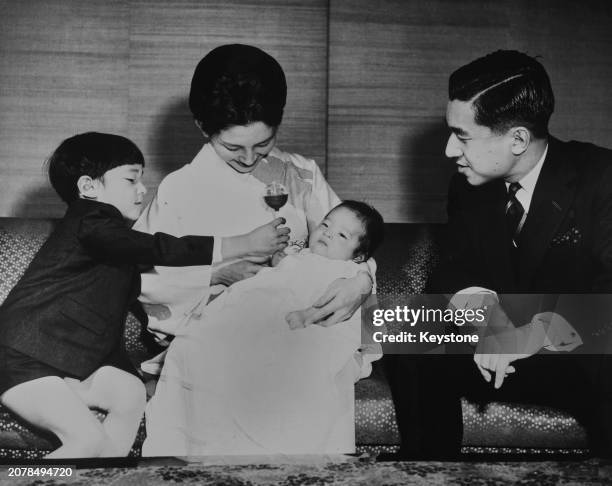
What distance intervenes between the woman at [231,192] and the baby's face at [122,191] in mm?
46

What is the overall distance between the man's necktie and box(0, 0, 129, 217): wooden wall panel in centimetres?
A: 128

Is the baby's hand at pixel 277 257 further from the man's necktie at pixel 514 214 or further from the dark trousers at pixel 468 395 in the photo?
the man's necktie at pixel 514 214

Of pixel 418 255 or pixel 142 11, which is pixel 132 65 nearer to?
pixel 142 11

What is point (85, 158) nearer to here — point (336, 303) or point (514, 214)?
point (336, 303)

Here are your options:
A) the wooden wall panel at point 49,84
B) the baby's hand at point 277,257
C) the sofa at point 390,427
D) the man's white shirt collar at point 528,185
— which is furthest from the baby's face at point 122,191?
the man's white shirt collar at point 528,185

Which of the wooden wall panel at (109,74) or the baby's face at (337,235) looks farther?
the wooden wall panel at (109,74)

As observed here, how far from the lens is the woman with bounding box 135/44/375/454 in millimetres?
1968

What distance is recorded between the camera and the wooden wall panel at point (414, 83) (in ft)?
7.27

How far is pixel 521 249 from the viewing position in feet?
6.66

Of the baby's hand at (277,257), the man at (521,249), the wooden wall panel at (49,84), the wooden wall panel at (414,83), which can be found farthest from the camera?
the wooden wall panel at (414,83)

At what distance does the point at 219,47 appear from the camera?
210cm

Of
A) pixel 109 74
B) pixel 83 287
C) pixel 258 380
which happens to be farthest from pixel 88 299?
pixel 109 74

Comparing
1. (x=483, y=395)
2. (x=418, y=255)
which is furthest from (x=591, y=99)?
(x=483, y=395)

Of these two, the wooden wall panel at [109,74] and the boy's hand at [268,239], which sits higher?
the wooden wall panel at [109,74]
